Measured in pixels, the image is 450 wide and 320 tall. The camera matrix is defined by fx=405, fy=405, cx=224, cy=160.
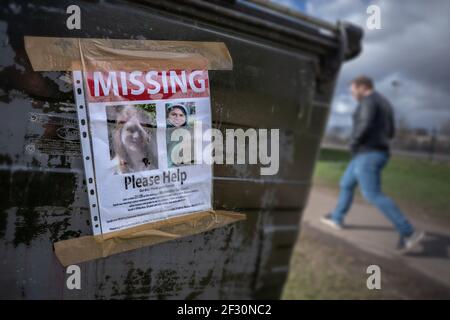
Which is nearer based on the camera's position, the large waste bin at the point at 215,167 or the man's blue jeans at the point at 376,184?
the large waste bin at the point at 215,167

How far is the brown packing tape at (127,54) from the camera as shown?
1.42 m

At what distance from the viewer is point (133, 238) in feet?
5.40

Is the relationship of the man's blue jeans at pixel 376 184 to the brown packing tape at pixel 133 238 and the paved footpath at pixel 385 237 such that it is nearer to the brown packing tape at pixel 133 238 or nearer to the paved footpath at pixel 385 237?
the paved footpath at pixel 385 237

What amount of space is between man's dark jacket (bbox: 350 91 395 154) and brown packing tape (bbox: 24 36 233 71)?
3.16 m

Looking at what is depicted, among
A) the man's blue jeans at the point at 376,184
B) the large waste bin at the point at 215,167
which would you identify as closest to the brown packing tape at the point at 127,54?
the large waste bin at the point at 215,167

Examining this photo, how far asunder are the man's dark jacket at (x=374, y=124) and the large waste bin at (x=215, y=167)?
2132 millimetres

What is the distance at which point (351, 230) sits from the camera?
532 cm

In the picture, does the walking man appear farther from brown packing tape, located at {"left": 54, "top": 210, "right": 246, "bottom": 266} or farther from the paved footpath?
brown packing tape, located at {"left": 54, "top": 210, "right": 246, "bottom": 266}

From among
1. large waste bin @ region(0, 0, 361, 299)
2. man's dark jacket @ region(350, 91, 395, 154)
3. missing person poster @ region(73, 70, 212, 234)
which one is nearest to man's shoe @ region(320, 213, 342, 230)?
man's dark jacket @ region(350, 91, 395, 154)

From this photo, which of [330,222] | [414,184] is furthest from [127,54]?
[414,184]

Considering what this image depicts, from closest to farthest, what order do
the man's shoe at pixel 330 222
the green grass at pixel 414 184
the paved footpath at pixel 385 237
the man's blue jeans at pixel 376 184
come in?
the paved footpath at pixel 385 237
the man's blue jeans at pixel 376 184
the man's shoe at pixel 330 222
the green grass at pixel 414 184

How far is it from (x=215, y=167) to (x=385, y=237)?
403 centimetres

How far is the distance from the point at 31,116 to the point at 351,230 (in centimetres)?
468
